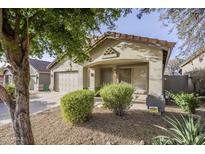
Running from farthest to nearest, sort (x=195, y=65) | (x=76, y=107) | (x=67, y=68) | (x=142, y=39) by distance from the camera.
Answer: (x=195, y=65), (x=67, y=68), (x=142, y=39), (x=76, y=107)

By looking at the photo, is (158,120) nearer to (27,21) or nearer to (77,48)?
(77,48)

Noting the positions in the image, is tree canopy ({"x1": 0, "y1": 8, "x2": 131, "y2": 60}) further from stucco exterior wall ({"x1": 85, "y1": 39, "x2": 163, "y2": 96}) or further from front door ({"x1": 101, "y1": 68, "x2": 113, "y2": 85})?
front door ({"x1": 101, "y1": 68, "x2": 113, "y2": 85})

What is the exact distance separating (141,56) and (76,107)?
15.5ft

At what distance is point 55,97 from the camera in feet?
42.0

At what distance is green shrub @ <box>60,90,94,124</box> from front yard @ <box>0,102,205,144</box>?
23cm

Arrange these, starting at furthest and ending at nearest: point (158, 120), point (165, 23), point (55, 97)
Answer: point (55, 97), point (165, 23), point (158, 120)

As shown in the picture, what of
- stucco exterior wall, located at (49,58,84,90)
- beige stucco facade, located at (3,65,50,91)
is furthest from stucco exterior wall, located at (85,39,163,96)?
beige stucco facade, located at (3,65,50,91)

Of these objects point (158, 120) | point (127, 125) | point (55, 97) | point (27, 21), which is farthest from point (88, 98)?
point (55, 97)

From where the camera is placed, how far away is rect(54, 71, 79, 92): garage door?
13250 millimetres

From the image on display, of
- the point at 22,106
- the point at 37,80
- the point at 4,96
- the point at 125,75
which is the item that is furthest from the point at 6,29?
the point at 37,80

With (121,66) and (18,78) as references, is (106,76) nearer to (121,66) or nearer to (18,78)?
(121,66)

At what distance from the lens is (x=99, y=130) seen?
6246 millimetres

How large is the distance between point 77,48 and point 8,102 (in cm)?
234
